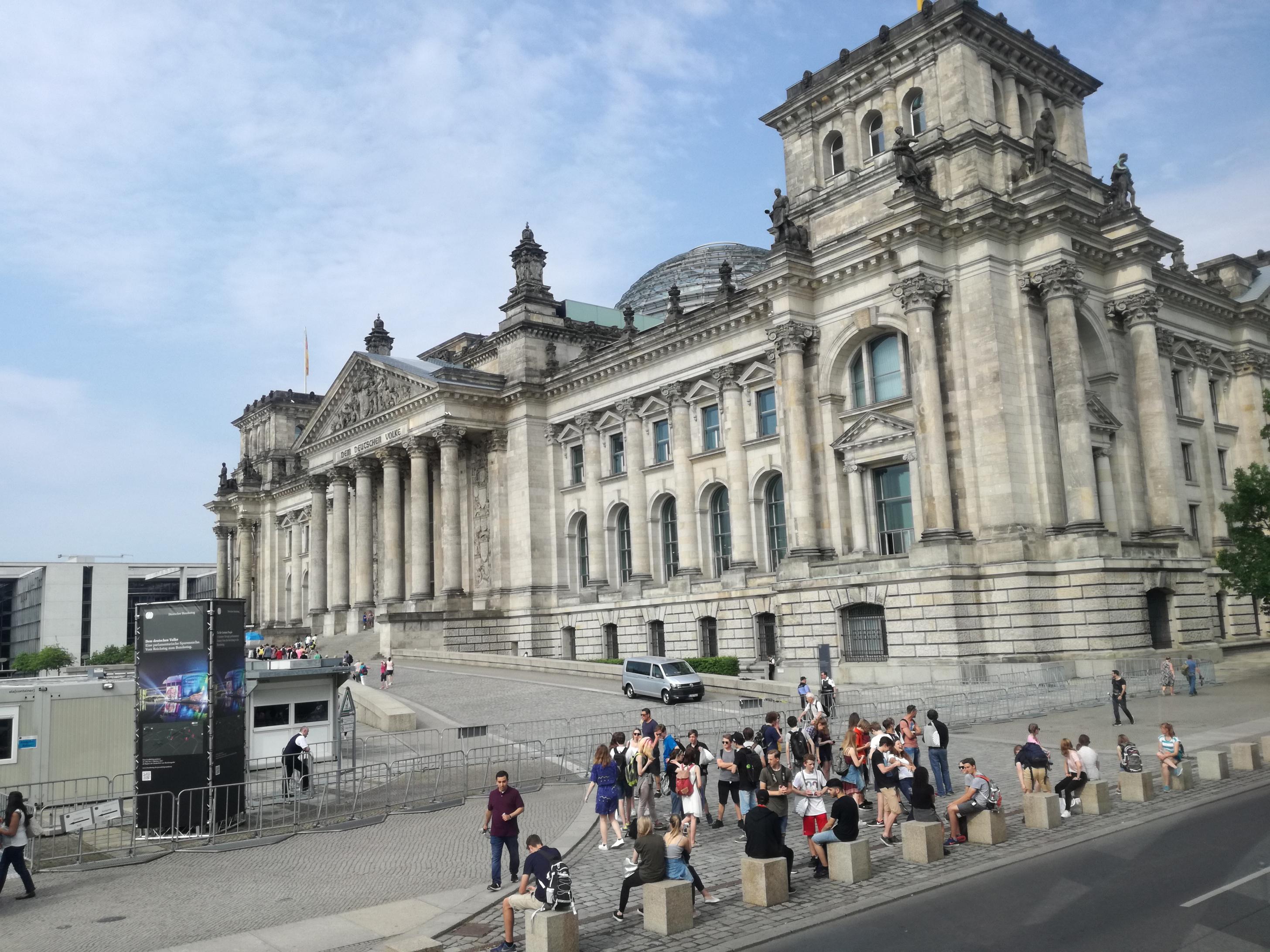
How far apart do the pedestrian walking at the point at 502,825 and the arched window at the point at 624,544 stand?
41533 millimetres

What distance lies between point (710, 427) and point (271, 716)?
30.2 metres

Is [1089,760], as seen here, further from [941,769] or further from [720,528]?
[720,528]

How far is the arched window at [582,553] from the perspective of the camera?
57.3m

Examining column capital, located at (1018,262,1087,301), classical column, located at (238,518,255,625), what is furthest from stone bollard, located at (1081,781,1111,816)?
classical column, located at (238,518,255,625)

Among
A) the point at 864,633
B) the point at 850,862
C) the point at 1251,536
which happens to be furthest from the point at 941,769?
the point at 1251,536

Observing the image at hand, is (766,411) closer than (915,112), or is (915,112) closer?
(915,112)

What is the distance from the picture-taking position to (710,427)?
49.8 m

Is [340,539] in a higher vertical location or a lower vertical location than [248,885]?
higher

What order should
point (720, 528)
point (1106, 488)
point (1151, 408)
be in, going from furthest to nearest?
point (720, 528), point (1151, 408), point (1106, 488)

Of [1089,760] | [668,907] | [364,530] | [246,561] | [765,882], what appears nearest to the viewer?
[668,907]

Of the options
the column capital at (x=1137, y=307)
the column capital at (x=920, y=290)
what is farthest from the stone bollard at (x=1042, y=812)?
the column capital at (x=1137, y=307)

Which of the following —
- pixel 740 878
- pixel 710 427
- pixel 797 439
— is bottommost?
pixel 740 878

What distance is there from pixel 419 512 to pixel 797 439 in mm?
28381

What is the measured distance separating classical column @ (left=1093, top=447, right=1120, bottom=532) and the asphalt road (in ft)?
86.4
